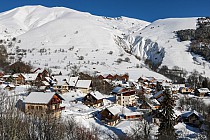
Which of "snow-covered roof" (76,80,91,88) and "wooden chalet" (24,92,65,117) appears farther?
"snow-covered roof" (76,80,91,88)

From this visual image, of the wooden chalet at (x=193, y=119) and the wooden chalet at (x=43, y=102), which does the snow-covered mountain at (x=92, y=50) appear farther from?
the wooden chalet at (x=43, y=102)

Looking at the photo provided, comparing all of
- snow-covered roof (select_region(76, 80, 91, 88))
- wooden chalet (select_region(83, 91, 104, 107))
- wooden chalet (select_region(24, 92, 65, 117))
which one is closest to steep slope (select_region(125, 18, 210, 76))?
snow-covered roof (select_region(76, 80, 91, 88))

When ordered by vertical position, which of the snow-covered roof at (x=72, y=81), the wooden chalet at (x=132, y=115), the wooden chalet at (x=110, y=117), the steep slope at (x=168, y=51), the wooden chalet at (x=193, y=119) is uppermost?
the steep slope at (x=168, y=51)

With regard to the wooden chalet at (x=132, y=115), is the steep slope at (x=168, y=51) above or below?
above

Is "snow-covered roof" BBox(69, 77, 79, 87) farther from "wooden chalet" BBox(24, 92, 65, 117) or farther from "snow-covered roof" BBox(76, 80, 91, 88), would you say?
"wooden chalet" BBox(24, 92, 65, 117)

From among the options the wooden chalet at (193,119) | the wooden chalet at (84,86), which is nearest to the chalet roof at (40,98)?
the wooden chalet at (84,86)

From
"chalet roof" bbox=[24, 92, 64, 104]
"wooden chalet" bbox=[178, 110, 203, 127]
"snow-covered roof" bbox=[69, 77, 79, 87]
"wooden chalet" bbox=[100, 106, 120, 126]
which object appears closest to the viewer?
"chalet roof" bbox=[24, 92, 64, 104]

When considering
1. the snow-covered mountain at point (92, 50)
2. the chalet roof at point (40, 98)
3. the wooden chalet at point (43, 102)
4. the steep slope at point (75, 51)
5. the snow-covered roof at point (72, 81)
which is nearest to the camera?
the wooden chalet at point (43, 102)

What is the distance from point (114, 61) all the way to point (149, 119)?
93.1 meters

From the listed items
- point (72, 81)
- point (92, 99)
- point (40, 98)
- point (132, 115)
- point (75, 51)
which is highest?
point (75, 51)

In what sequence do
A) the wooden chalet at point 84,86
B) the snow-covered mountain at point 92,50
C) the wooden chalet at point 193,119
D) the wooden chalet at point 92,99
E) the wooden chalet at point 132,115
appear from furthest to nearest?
the snow-covered mountain at point 92,50 → the wooden chalet at point 84,86 → the wooden chalet at point 92,99 → the wooden chalet at point 193,119 → the wooden chalet at point 132,115

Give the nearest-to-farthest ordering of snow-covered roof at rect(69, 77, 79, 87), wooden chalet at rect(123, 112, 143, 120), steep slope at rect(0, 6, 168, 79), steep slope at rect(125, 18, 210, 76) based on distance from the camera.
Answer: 1. wooden chalet at rect(123, 112, 143, 120)
2. snow-covered roof at rect(69, 77, 79, 87)
3. steep slope at rect(0, 6, 168, 79)
4. steep slope at rect(125, 18, 210, 76)

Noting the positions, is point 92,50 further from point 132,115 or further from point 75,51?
point 132,115

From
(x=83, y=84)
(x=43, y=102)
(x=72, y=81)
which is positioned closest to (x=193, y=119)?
(x=43, y=102)
